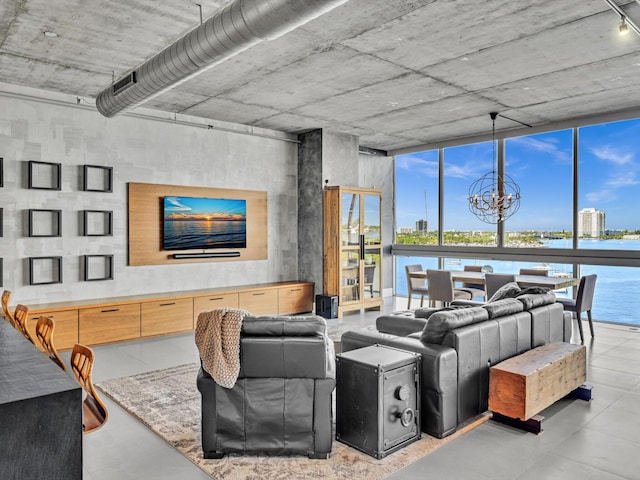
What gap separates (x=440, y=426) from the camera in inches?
131

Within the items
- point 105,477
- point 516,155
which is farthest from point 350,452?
point 516,155

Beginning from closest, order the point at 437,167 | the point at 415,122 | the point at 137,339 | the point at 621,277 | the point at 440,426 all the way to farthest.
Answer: the point at 440,426 → the point at 137,339 → the point at 621,277 → the point at 415,122 → the point at 437,167

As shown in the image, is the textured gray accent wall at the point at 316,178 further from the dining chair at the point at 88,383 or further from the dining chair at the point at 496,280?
the dining chair at the point at 88,383

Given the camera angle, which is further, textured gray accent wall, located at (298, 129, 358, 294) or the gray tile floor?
textured gray accent wall, located at (298, 129, 358, 294)

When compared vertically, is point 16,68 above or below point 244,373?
above

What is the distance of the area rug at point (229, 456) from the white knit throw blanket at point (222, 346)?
504 mm

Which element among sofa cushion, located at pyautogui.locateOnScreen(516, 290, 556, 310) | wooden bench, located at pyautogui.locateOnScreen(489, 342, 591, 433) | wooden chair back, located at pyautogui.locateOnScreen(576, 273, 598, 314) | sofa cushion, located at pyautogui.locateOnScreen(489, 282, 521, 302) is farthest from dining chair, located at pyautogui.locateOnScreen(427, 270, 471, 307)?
wooden bench, located at pyautogui.locateOnScreen(489, 342, 591, 433)

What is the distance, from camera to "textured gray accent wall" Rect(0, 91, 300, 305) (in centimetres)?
557

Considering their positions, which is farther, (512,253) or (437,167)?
(437,167)

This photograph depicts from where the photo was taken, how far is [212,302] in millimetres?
6773

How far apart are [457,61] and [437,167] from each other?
4.62 m

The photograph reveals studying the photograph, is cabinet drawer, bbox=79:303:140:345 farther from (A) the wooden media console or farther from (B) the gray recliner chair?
(B) the gray recliner chair

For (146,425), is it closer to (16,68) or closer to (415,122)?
(16,68)

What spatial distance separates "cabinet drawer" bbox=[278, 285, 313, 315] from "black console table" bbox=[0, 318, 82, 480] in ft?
19.0
